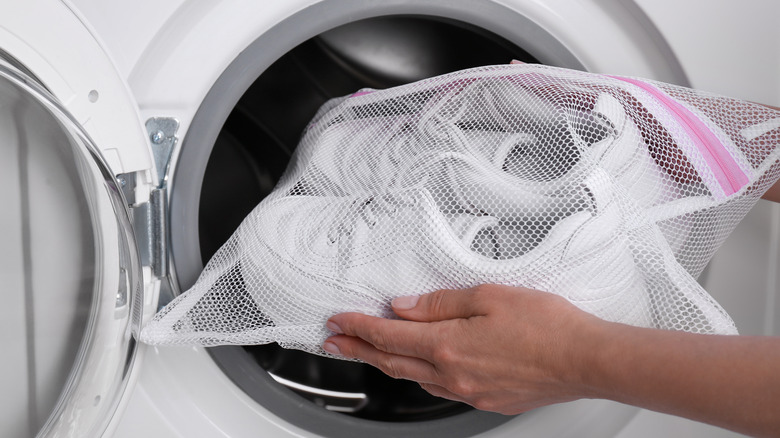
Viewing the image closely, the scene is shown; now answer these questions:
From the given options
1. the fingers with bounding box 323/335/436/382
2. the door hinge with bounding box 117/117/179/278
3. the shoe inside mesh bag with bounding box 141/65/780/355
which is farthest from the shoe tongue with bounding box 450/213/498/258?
the door hinge with bounding box 117/117/179/278

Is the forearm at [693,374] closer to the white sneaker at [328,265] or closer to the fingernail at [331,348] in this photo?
the white sneaker at [328,265]

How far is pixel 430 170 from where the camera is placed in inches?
22.4

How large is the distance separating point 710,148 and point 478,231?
22 centimetres

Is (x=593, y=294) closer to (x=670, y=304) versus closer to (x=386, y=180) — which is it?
(x=670, y=304)

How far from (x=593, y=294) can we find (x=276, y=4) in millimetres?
393

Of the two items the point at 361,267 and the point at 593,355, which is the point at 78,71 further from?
the point at 593,355

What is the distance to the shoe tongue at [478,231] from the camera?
54 cm

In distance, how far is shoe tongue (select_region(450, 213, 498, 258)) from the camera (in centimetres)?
54

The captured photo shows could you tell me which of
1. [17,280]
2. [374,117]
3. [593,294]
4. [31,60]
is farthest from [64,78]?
[593,294]

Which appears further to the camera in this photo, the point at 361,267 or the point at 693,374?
the point at 361,267

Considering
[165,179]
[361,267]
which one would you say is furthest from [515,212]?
[165,179]

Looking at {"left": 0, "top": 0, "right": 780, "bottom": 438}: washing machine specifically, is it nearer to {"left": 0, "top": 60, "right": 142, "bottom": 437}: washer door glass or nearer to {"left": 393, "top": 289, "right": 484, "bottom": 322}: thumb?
{"left": 0, "top": 60, "right": 142, "bottom": 437}: washer door glass

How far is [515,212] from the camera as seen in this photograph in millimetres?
540

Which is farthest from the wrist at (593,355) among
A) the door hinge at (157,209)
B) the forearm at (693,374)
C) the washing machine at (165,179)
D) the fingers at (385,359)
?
the door hinge at (157,209)
